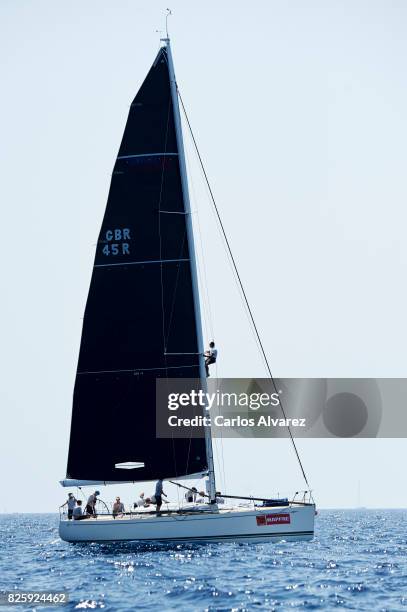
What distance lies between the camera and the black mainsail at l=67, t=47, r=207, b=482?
38.8 metres

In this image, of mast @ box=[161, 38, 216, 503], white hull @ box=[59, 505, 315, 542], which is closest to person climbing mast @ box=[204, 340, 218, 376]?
mast @ box=[161, 38, 216, 503]

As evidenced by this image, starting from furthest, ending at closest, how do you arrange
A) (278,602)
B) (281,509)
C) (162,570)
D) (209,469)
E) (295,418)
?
(295,418)
(209,469)
(281,509)
(162,570)
(278,602)

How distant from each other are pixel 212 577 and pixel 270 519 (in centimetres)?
772

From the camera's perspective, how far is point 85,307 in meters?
39.5

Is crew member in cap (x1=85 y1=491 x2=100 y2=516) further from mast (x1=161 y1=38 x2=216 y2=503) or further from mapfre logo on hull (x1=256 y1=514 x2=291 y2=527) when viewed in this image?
mapfre logo on hull (x1=256 y1=514 x2=291 y2=527)

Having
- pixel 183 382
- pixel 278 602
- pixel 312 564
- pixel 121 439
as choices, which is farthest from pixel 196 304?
pixel 278 602

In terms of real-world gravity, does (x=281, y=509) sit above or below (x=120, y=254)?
below

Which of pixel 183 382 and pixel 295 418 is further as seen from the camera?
pixel 295 418

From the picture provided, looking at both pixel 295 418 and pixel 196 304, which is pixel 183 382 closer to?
pixel 196 304

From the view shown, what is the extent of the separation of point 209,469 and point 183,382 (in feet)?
11.3

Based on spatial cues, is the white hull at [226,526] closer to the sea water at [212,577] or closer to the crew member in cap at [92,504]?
the sea water at [212,577]

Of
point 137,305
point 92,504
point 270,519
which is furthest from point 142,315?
point 270,519

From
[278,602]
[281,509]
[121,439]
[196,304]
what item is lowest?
[278,602]

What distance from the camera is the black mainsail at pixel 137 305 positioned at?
38844 mm
